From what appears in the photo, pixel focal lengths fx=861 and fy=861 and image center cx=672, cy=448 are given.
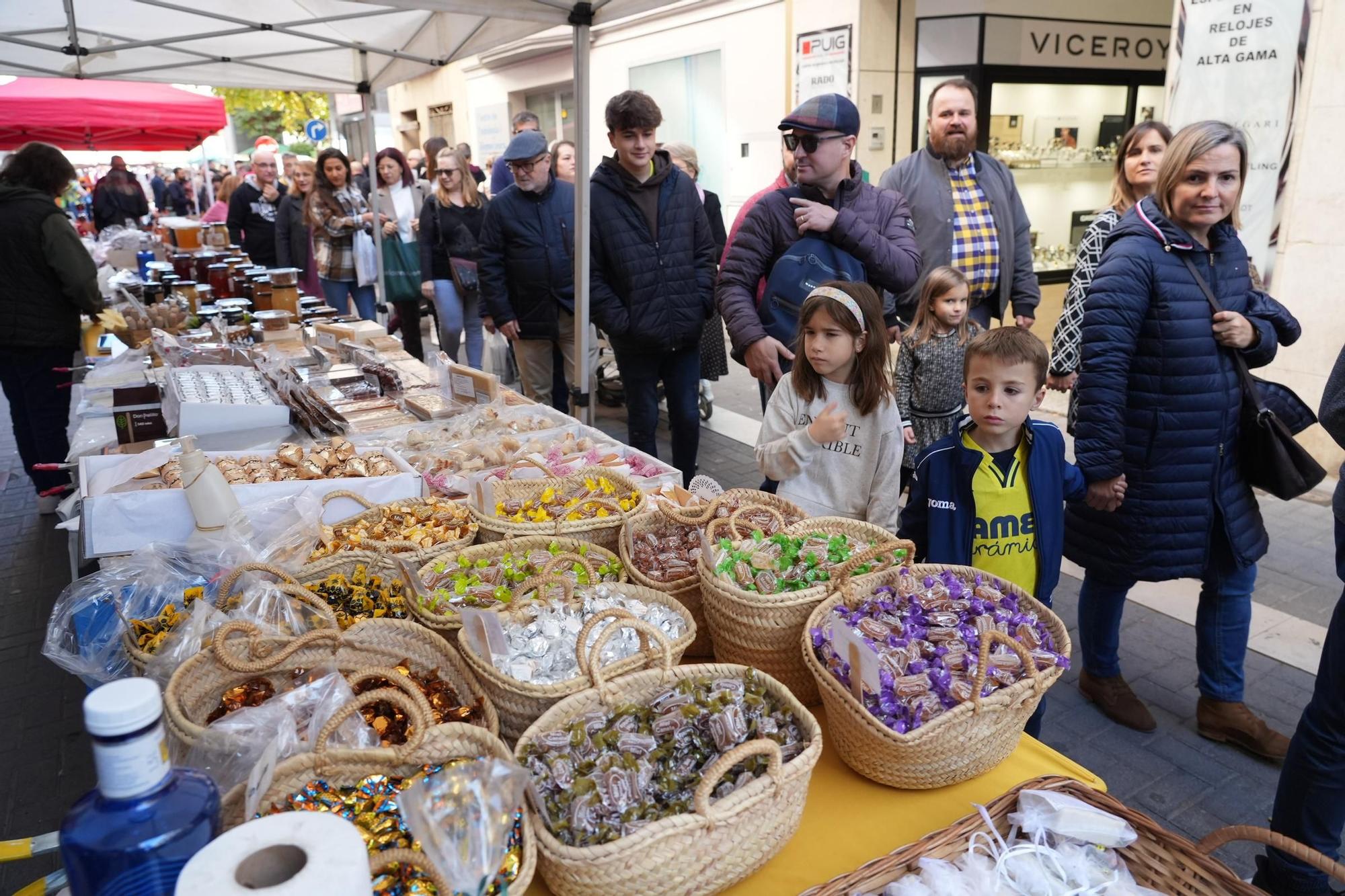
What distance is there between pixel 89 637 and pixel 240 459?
3.50ft

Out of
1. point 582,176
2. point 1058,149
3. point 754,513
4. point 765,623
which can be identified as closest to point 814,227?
point 582,176

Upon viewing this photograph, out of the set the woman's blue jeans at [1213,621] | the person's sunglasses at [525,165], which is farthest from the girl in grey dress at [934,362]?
the person's sunglasses at [525,165]

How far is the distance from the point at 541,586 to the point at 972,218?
10.9 ft

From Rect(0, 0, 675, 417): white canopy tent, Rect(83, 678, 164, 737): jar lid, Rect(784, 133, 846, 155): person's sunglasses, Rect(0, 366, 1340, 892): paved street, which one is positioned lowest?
Rect(0, 366, 1340, 892): paved street

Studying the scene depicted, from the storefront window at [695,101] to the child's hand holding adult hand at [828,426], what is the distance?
835cm

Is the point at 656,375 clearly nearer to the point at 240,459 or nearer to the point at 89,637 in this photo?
the point at 240,459

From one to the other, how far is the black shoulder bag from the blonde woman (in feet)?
17.4

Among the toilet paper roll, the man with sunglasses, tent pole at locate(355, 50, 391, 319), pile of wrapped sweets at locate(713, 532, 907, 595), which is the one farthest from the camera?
tent pole at locate(355, 50, 391, 319)

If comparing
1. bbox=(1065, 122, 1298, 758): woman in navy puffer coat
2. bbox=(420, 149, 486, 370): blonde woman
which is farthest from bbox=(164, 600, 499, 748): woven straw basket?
bbox=(420, 149, 486, 370): blonde woman

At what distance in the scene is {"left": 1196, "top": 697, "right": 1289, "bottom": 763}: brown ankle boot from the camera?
2.78m

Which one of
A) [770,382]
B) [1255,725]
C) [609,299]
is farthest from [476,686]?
[609,299]

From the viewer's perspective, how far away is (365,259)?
7633mm

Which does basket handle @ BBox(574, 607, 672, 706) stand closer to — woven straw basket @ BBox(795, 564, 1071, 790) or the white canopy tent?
woven straw basket @ BBox(795, 564, 1071, 790)

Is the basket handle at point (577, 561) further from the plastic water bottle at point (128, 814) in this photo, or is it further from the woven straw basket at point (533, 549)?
the plastic water bottle at point (128, 814)
